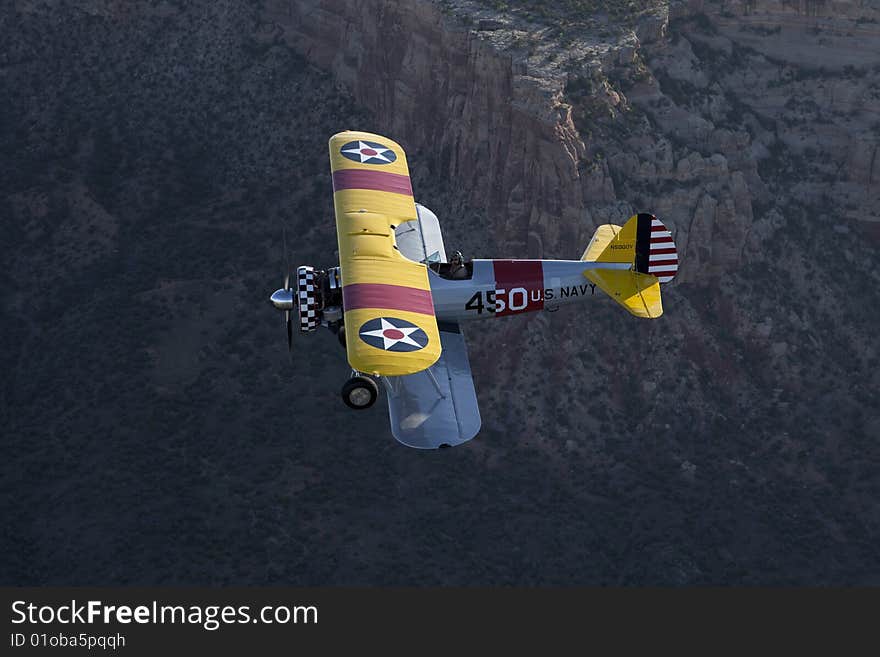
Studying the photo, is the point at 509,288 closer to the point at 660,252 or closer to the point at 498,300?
the point at 498,300

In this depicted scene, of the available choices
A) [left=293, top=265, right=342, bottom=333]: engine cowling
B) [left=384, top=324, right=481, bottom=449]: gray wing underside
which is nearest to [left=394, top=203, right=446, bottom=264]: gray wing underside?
[left=384, top=324, right=481, bottom=449]: gray wing underside

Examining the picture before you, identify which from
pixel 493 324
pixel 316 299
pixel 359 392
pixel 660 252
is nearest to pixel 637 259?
pixel 660 252

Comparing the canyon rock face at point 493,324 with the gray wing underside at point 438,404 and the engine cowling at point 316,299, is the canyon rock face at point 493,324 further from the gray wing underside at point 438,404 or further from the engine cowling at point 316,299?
the engine cowling at point 316,299

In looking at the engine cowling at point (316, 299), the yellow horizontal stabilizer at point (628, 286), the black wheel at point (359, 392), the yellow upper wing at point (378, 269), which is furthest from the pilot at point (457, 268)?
the black wheel at point (359, 392)

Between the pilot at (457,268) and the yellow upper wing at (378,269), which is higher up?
the yellow upper wing at (378,269)

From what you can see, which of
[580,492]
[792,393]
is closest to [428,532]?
[580,492]

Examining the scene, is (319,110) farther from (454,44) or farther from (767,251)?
(767,251)
